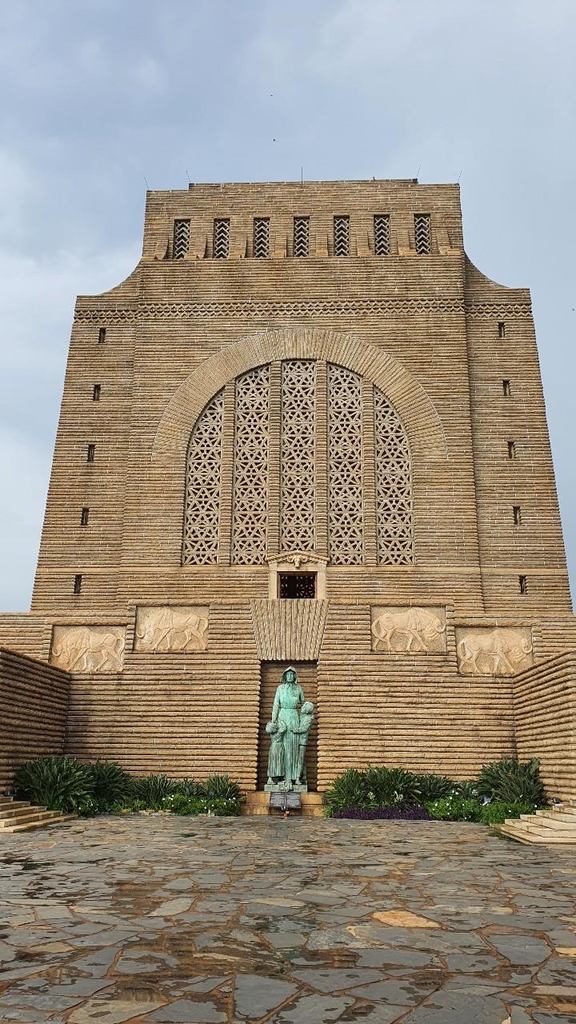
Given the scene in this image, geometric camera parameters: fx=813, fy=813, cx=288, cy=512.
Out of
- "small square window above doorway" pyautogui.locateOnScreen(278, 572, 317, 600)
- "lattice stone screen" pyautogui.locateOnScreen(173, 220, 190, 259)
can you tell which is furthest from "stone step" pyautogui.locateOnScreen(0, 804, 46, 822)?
"lattice stone screen" pyautogui.locateOnScreen(173, 220, 190, 259)

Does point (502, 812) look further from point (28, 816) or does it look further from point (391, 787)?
point (28, 816)

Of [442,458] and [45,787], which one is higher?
[442,458]

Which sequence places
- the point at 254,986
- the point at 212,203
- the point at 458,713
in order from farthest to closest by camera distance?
the point at 212,203 < the point at 458,713 < the point at 254,986

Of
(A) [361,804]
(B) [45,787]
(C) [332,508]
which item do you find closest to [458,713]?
(A) [361,804]

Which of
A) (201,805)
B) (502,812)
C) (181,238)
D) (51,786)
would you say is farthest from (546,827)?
(181,238)

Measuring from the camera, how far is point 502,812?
10.2 metres

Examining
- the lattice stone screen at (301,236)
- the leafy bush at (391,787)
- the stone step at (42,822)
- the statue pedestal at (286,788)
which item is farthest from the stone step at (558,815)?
the lattice stone screen at (301,236)

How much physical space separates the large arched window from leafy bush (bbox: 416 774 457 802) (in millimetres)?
3935

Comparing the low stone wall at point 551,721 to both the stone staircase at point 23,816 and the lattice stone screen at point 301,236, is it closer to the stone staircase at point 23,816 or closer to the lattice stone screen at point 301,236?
the stone staircase at point 23,816

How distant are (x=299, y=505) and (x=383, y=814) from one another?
6009 mm

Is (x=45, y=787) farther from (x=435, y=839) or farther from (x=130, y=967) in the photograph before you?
(x=130, y=967)

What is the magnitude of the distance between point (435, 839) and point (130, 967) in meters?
5.63

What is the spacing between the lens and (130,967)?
329 cm

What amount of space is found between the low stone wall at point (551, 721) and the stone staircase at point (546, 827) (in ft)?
1.70
